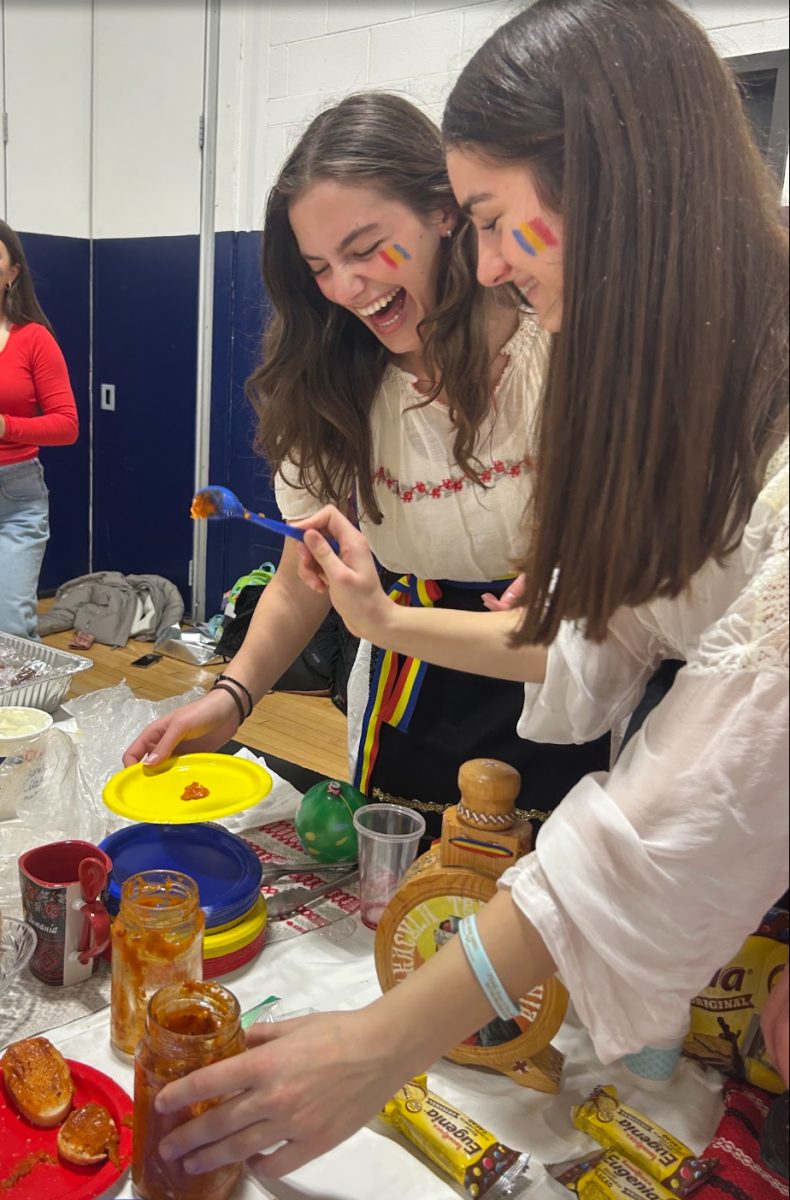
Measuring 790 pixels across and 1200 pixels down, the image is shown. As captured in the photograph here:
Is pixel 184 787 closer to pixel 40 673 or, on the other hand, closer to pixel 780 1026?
pixel 780 1026

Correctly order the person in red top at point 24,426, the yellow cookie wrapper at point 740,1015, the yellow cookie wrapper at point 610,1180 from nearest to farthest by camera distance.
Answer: the yellow cookie wrapper at point 610,1180 → the yellow cookie wrapper at point 740,1015 → the person in red top at point 24,426

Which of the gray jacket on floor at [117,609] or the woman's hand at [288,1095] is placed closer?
the woman's hand at [288,1095]

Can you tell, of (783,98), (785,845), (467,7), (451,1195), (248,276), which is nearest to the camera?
(785,845)

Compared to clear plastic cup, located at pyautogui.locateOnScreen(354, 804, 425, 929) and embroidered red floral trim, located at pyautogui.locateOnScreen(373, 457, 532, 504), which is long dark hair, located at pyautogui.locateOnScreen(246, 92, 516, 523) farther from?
clear plastic cup, located at pyautogui.locateOnScreen(354, 804, 425, 929)

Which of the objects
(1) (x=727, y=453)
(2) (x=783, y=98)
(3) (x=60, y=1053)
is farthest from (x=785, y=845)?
(2) (x=783, y=98)

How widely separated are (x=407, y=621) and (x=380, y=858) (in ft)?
0.89

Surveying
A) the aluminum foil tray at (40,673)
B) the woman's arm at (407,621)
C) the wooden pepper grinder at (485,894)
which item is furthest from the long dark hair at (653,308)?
the aluminum foil tray at (40,673)

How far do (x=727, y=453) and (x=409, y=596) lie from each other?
0.72m

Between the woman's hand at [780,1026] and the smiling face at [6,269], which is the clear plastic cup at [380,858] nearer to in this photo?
the woman's hand at [780,1026]

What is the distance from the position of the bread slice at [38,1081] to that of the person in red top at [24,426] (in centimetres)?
256

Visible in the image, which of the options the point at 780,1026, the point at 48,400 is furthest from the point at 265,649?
the point at 48,400

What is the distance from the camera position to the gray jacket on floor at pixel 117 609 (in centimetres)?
436

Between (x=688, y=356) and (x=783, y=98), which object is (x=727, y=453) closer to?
(x=688, y=356)

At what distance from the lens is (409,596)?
1.38 meters
